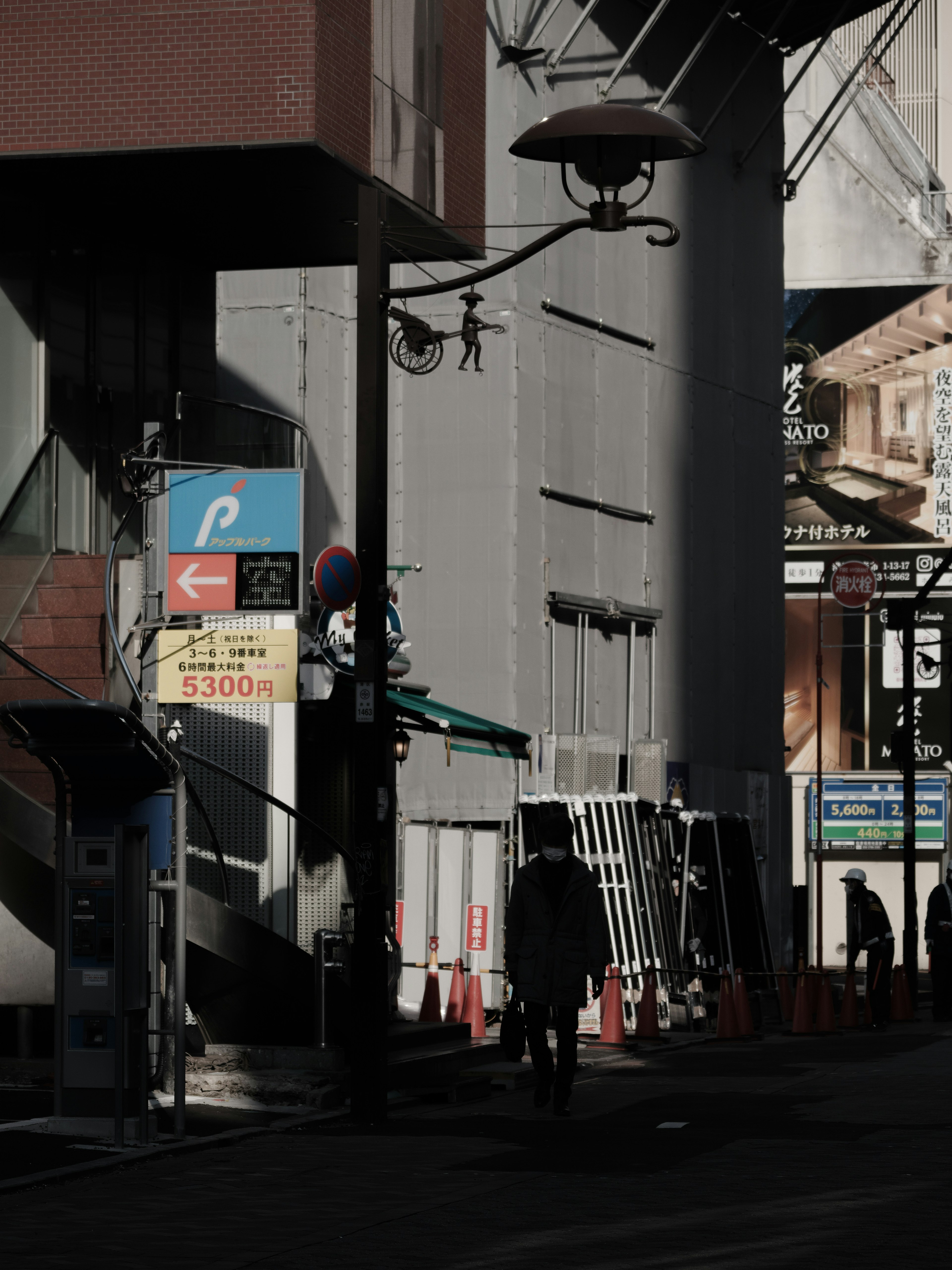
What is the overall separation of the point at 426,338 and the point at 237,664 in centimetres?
282

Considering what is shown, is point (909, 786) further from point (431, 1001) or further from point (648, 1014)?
point (431, 1001)

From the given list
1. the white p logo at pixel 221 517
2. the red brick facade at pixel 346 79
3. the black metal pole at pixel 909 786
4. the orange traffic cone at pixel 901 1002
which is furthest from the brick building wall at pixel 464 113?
the black metal pole at pixel 909 786

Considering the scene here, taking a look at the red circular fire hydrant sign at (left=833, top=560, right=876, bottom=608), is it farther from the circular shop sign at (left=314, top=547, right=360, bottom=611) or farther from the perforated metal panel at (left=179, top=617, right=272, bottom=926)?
the circular shop sign at (left=314, top=547, right=360, bottom=611)

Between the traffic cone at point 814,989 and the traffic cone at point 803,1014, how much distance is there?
10cm

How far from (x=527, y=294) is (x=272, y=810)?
36.3 feet

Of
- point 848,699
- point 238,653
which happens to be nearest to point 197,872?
point 238,653

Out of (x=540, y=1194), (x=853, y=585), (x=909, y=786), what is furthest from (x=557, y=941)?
(x=853, y=585)

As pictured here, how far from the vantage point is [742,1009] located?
74.4ft

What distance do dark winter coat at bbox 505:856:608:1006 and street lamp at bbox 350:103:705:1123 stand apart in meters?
0.89

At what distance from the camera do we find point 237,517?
16047 mm

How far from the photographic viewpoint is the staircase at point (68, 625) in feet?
55.3

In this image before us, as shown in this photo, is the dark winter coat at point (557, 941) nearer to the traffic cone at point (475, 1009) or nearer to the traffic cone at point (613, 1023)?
the traffic cone at point (475, 1009)

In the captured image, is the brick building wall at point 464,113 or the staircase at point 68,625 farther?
the brick building wall at point 464,113

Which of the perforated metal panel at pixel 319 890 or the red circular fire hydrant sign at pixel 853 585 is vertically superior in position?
the red circular fire hydrant sign at pixel 853 585
